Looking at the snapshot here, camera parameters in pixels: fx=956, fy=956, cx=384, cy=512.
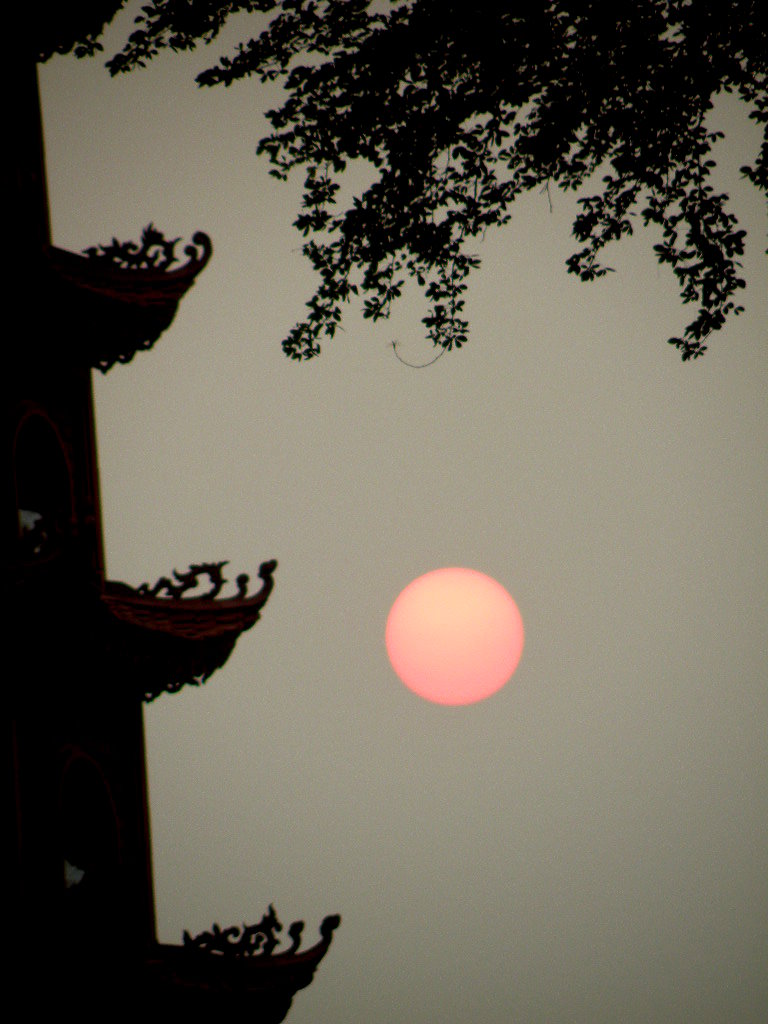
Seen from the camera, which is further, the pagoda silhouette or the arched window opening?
the arched window opening

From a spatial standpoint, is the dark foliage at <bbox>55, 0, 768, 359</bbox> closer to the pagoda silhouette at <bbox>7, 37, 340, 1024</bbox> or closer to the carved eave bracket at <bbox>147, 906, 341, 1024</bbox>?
the pagoda silhouette at <bbox>7, 37, 340, 1024</bbox>

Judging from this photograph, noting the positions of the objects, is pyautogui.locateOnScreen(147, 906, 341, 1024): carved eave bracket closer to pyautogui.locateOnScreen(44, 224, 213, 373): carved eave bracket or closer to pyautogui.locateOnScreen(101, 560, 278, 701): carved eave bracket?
pyautogui.locateOnScreen(101, 560, 278, 701): carved eave bracket

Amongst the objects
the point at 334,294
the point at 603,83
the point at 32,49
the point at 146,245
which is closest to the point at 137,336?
the point at 146,245

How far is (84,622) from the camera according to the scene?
6520 millimetres

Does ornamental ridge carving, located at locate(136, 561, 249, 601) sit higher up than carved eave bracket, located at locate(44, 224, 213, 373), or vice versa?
carved eave bracket, located at locate(44, 224, 213, 373)

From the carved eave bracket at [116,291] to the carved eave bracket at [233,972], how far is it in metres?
4.92

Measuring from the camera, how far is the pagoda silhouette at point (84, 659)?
649cm

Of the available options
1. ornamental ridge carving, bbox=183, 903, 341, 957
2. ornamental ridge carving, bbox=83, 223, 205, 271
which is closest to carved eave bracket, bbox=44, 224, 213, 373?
ornamental ridge carving, bbox=83, 223, 205, 271

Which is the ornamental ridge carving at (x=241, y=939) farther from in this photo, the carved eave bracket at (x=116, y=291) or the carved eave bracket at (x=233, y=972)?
the carved eave bracket at (x=116, y=291)

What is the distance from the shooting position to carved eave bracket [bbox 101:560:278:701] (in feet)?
22.2

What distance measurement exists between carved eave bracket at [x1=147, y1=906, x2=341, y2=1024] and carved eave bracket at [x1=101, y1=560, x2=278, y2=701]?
1.97 m

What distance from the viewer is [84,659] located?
676cm

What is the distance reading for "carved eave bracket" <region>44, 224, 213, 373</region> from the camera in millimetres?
7598

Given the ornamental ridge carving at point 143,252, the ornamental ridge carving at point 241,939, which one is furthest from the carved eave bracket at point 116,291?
the ornamental ridge carving at point 241,939
